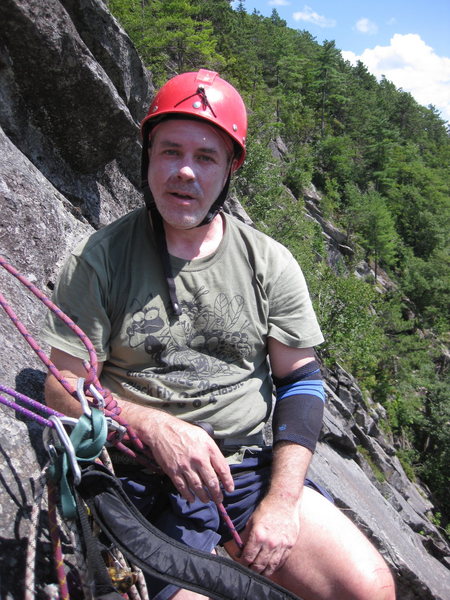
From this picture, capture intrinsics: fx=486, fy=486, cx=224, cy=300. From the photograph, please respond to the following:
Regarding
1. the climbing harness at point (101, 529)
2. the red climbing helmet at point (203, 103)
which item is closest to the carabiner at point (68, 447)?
the climbing harness at point (101, 529)

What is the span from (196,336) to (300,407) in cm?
72

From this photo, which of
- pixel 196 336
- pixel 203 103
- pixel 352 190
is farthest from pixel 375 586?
pixel 352 190

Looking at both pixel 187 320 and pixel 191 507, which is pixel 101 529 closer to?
pixel 191 507

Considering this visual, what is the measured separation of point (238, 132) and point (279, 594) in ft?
7.56

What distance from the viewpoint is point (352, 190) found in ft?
194

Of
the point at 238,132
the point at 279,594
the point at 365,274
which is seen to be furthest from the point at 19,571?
the point at 365,274

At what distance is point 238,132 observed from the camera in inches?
111

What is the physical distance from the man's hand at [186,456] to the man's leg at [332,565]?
575 millimetres

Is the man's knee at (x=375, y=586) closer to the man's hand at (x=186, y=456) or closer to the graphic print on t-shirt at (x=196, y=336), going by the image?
the man's hand at (x=186, y=456)

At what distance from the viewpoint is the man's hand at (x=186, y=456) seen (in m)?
2.21

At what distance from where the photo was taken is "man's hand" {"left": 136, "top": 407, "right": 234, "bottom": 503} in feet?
7.25

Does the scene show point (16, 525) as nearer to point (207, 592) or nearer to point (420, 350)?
point (207, 592)

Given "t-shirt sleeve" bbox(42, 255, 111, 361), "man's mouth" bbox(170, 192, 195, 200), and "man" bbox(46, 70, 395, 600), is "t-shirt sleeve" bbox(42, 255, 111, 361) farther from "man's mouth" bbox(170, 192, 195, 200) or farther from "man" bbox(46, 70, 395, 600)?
"man's mouth" bbox(170, 192, 195, 200)

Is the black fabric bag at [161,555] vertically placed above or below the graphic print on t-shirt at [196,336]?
below
